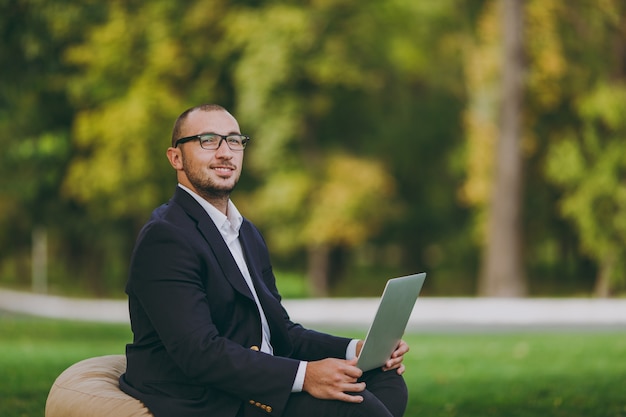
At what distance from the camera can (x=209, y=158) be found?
4.32 meters

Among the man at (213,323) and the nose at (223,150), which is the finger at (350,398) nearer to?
the man at (213,323)

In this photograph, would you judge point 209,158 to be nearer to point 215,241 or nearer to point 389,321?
point 215,241

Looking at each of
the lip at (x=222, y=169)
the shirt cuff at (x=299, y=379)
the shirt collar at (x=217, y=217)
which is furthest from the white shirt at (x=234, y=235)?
the shirt cuff at (x=299, y=379)

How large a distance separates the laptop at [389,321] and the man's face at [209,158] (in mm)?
797

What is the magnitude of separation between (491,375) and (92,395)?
6.13m

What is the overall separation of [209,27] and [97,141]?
15.9ft

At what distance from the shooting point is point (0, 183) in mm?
28391

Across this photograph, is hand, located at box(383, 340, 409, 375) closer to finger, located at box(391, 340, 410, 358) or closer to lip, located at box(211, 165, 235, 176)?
finger, located at box(391, 340, 410, 358)

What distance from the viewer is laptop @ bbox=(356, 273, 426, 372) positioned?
13.7ft

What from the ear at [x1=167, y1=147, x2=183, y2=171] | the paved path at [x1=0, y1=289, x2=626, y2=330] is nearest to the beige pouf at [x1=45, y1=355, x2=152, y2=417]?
the ear at [x1=167, y1=147, x2=183, y2=171]

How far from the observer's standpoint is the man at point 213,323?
4035mm

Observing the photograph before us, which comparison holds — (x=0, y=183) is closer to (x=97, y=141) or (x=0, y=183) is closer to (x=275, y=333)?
(x=97, y=141)

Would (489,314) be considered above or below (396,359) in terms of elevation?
below

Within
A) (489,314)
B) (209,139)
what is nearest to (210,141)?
(209,139)
